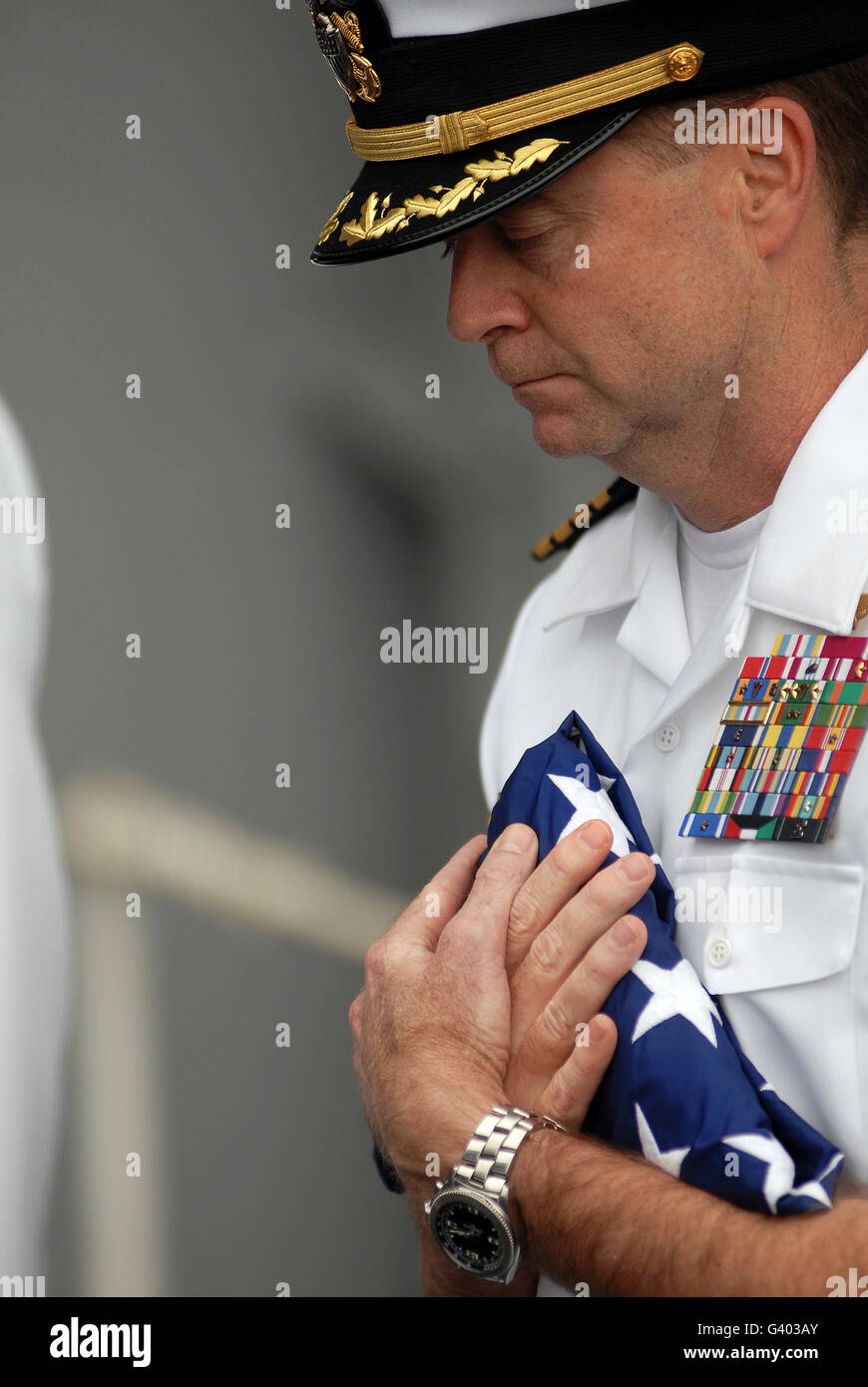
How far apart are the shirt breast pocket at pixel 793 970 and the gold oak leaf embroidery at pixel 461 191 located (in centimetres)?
63

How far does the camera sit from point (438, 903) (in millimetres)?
1369

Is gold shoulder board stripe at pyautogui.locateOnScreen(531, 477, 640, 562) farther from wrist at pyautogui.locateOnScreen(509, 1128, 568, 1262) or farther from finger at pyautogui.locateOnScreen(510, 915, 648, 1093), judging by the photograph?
wrist at pyautogui.locateOnScreen(509, 1128, 568, 1262)

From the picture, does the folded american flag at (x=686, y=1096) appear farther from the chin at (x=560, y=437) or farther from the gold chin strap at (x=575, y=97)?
the gold chin strap at (x=575, y=97)

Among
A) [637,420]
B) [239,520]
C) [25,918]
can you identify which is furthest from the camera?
[239,520]

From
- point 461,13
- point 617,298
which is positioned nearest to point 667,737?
point 617,298

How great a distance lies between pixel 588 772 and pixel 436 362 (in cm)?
114

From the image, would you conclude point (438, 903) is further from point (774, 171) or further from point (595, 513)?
point (774, 171)

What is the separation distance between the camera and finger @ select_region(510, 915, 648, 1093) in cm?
114

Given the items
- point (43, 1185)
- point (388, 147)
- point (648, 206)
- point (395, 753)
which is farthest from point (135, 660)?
point (648, 206)

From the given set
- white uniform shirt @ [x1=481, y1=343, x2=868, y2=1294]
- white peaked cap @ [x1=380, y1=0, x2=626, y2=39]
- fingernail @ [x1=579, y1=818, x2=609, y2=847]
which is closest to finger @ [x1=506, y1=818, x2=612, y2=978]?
fingernail @ [x1=579, y1=818, x2=609, y2=847]

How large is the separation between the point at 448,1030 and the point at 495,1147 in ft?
0.43

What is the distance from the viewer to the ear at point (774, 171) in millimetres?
1271

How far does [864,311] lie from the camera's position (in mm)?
1350

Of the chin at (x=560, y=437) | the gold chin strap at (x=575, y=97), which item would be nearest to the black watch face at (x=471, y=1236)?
the chin at (x=560, y=437)
